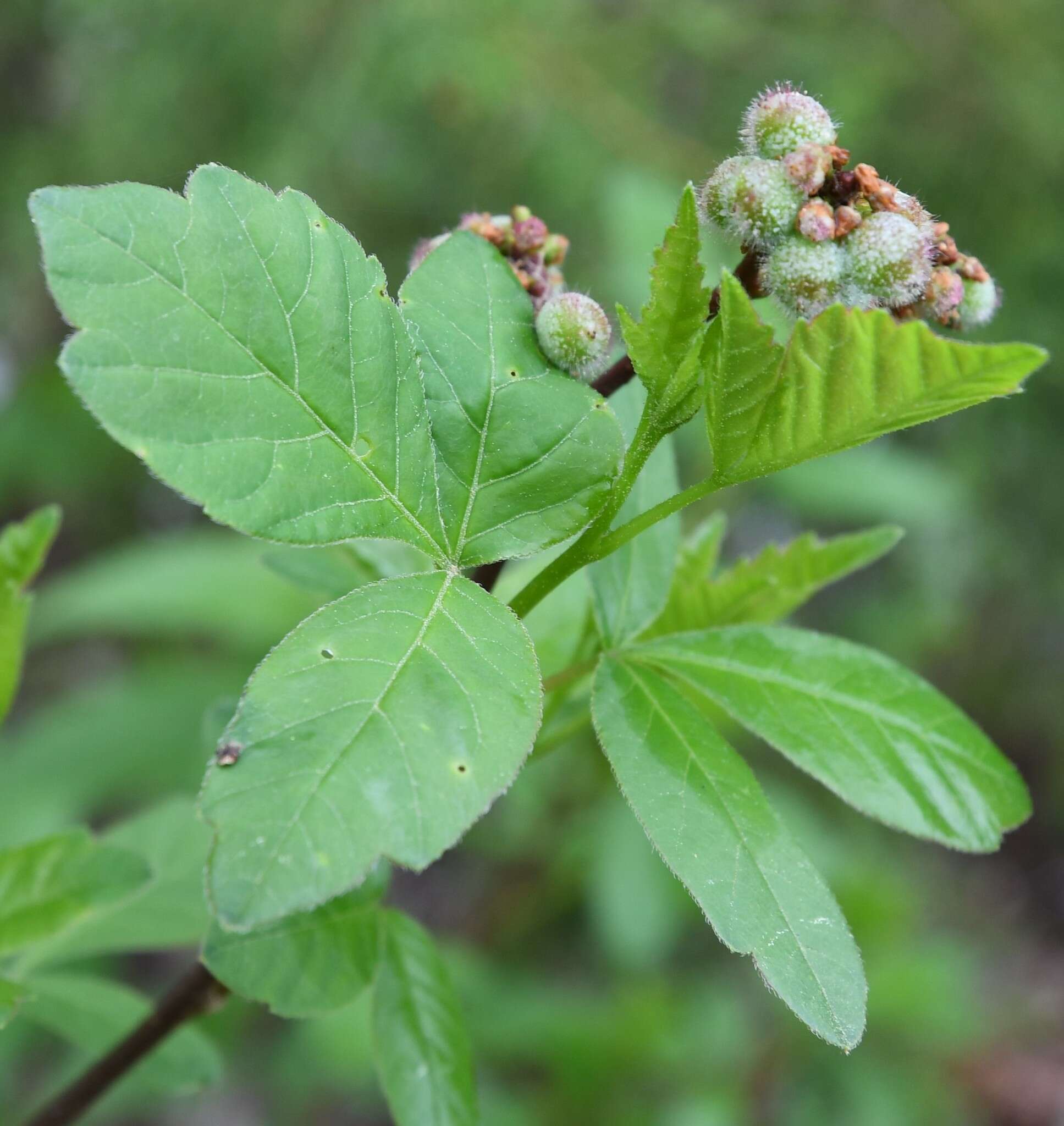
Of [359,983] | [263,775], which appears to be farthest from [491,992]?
[263,775]

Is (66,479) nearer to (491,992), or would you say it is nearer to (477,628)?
(491,992)

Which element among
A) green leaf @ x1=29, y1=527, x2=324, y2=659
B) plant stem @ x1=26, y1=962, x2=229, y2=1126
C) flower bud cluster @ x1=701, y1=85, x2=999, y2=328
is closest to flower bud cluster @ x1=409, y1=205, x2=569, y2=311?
flower bud cluster @ x1=701, y1=85, x2=999, y2=328

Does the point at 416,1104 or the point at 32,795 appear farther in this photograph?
the point at 32,795

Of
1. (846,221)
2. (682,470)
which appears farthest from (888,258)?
(682,470)

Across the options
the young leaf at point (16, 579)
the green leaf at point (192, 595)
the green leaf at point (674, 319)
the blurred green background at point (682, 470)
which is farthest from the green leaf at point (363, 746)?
the blurred green background at point (682, 470)

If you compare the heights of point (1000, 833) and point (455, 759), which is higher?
point (455, 759)

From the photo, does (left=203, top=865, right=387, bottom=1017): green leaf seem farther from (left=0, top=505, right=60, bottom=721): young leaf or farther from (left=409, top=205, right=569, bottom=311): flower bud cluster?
(left=409, top=205, right=569, bottom=311): flower bud cluster
